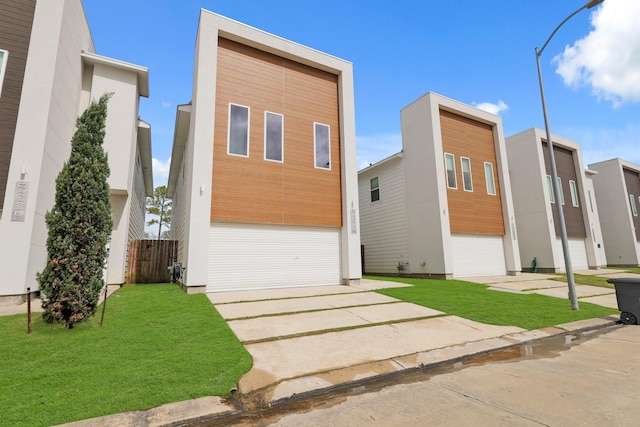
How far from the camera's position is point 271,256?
12.0m

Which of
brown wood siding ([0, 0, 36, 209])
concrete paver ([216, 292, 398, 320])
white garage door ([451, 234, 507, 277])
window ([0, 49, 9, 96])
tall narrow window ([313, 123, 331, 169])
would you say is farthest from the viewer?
white garage door ([451, 234, 507, 277])

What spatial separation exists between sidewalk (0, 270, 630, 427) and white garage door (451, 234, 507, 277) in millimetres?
7449

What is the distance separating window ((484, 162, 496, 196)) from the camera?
1886 cm

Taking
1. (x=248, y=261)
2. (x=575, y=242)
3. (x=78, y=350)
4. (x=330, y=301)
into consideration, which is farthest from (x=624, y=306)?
(x=575, y=242)

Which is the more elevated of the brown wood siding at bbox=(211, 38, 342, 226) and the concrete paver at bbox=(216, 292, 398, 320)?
the brown wood siding at bbox=(211, 38, 342, 226)

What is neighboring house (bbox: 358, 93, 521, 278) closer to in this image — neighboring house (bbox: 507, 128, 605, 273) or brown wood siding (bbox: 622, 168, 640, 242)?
neighboring house (bbox: 507, 128, 605, 273)

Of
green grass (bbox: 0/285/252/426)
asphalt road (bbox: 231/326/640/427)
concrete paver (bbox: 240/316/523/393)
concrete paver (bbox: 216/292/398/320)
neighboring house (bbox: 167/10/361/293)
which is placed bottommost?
asphalt road (bbox: 231/326/640/427)

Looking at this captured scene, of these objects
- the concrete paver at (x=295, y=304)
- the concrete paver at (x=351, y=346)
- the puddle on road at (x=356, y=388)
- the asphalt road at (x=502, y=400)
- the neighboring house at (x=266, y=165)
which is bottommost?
the puddle on road at (x=356, y=388)

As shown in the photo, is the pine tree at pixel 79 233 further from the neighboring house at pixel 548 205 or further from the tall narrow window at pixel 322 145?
the neighboring house at pixel 548 205

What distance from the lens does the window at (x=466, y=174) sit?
708 inches

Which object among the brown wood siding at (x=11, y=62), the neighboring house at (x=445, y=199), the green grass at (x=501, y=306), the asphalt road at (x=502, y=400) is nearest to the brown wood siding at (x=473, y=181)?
the neighboring house at (x=445, y=199)

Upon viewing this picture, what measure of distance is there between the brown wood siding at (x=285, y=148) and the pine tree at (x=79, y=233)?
4749 mm

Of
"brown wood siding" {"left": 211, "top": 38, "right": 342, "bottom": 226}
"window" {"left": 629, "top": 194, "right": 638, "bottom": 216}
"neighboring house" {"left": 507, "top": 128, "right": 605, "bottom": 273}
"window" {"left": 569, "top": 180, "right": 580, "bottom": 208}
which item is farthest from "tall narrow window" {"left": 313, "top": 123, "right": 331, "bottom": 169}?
"window" {"left": 629, "top": 194, "right": 638, "bottom": 216}

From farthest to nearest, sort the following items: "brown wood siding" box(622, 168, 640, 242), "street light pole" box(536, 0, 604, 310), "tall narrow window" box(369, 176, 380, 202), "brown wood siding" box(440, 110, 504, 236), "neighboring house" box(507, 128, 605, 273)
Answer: "brown wood siding" box(622, 168, 640, 242) → "neighboring house" box(507, 128, 605, 273) → "tall narrow window" box(369, 176, 380, 202) → "brown wood siding" box(440, 110, 504, 236) → "street light pole" box(536, 0, 604, 310)
